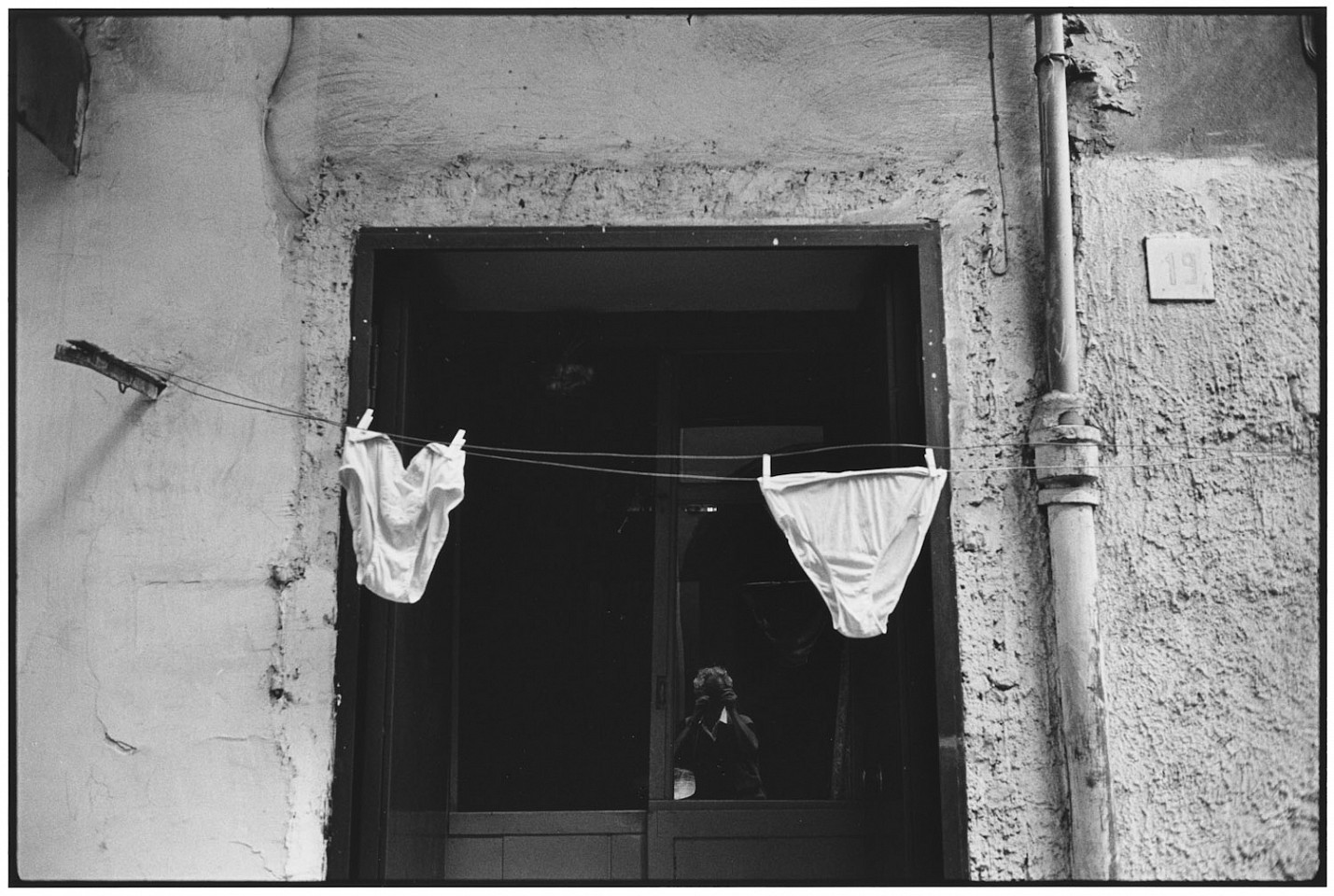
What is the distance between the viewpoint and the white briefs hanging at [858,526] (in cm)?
344

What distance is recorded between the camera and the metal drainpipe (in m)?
3.40

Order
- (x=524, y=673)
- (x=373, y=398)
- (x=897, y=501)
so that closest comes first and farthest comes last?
1. (x=897, y=501)
2. (x=373, y=398)
3. (x=524, y=673)

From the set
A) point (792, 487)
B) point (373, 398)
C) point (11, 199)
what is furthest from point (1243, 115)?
point (11, 199)

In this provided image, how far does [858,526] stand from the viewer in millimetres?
3465

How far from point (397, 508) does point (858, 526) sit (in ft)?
5.33

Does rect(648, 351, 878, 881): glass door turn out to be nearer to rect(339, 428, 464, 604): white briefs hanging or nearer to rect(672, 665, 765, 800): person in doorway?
rect(672, 665, 765, 800): person in doorway

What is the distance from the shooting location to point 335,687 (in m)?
3.62

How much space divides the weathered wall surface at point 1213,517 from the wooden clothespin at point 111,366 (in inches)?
141

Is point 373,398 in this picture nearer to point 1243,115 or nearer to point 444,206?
point 444,206

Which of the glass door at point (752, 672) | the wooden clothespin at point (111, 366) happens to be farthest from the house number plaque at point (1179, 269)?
the wooden clothespin at point (111, 366)

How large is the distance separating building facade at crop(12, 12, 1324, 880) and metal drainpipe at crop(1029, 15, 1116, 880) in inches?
2.6

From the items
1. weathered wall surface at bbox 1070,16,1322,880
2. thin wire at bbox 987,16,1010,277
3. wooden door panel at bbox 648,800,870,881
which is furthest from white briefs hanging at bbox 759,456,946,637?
wooden door panel at bbox 648,800,870,881

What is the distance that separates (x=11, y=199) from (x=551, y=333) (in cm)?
228

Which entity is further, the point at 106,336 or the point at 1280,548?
the point at 106,336
